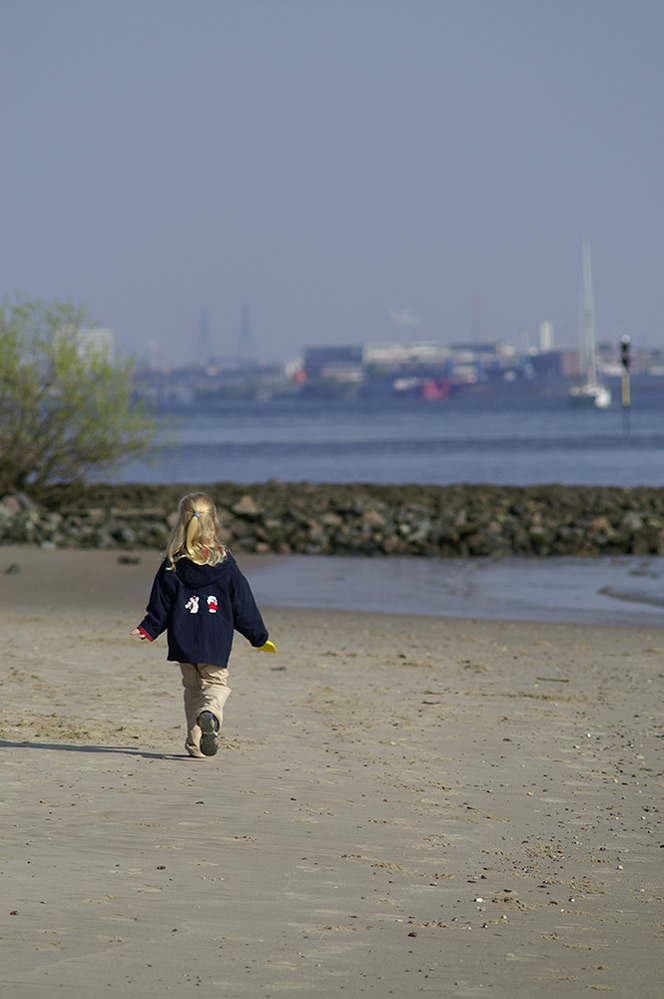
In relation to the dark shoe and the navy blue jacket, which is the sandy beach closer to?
the dark shoe

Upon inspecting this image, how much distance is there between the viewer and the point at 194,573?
6.50 meters

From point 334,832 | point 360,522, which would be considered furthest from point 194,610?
point 360,522

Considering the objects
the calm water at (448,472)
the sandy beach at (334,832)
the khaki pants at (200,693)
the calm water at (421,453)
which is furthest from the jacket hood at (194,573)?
the calm water at (421,453)

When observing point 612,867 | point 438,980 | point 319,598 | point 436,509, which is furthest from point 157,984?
point 436,509

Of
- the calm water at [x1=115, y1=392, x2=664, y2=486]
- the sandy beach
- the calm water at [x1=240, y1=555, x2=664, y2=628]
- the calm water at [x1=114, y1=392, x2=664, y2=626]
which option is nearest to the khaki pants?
the sandy beach

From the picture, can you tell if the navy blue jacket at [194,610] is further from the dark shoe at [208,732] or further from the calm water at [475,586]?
the calm water at [475,586]

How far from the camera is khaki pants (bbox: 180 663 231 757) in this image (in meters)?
6.56

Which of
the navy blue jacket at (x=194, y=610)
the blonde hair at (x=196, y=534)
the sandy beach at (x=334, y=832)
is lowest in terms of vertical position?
the sandy beach at (x=334, y=832)

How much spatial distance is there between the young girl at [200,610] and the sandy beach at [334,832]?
0.33m

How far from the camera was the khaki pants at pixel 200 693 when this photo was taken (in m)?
6.56

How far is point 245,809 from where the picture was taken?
5.79 metres

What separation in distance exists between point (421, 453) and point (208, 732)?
174 ft

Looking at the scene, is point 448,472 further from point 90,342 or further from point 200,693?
point 200,693

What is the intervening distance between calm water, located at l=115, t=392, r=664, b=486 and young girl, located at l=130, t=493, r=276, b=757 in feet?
66.8
